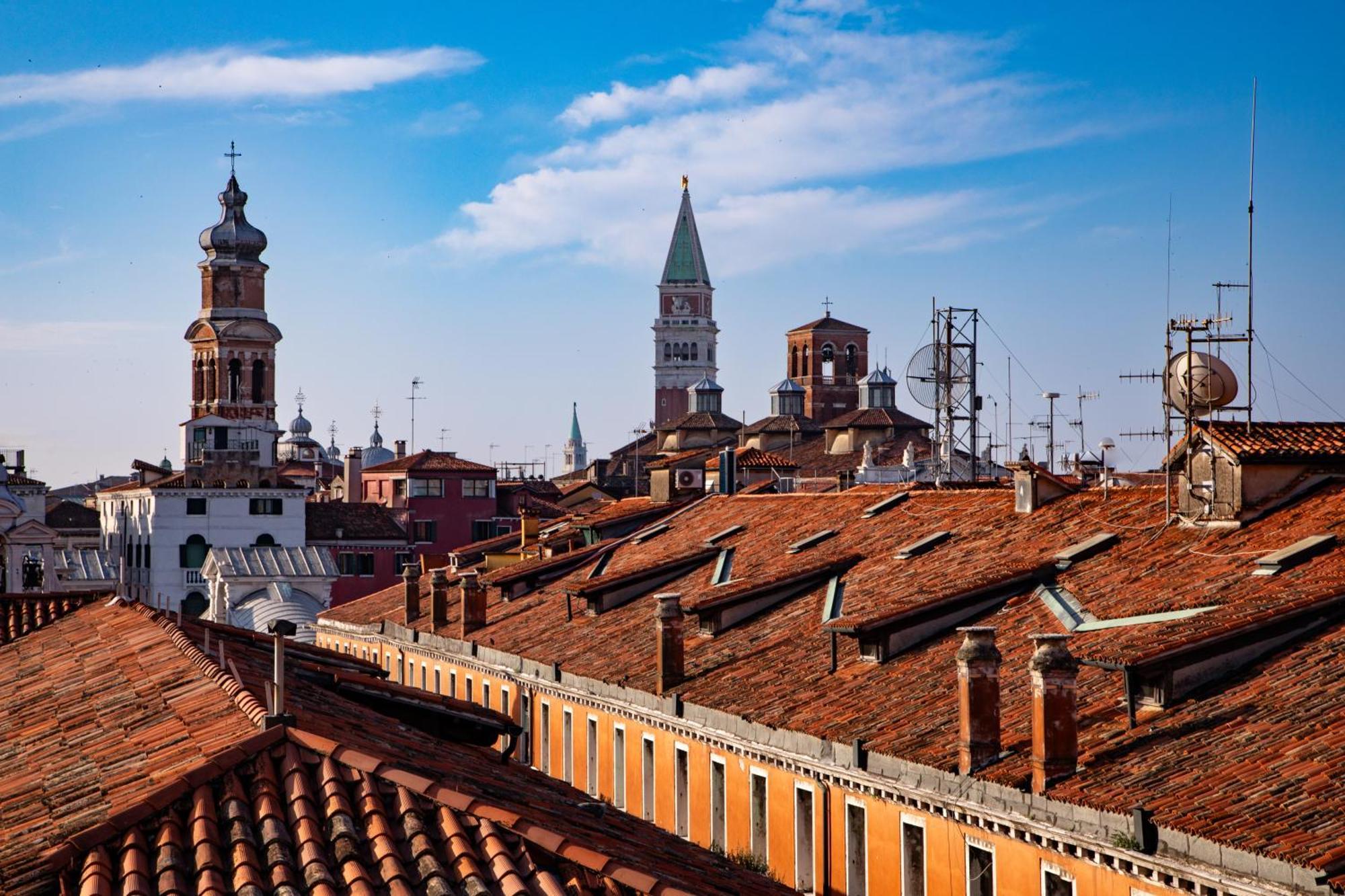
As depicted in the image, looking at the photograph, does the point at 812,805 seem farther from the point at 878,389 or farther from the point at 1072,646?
the point at 878,389

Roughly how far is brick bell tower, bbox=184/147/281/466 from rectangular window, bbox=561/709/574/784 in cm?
6257

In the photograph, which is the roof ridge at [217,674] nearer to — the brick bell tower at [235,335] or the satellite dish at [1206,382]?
the satellite dish at [1206,382]

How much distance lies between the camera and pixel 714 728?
23.5m

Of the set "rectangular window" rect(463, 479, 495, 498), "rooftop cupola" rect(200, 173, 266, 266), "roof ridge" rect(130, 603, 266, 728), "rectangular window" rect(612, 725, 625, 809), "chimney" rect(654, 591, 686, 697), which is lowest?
"rectangular window" rect(612, 725, 625, 809)

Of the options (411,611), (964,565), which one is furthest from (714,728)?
(411,611)

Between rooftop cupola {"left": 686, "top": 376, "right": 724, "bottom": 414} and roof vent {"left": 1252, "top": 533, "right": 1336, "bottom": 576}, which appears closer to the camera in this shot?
roof vent {"left": 1252, "top": 533, "right": 1336, "bottom": 576}

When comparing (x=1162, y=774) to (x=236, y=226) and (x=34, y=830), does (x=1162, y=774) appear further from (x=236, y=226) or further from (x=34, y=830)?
(x=236, y=226)

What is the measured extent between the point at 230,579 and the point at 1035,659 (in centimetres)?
6202

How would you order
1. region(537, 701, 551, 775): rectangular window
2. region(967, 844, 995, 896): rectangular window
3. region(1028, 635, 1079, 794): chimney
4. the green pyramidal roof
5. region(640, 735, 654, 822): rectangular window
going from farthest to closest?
1. the green pyramidal roof
2. region(537, 701, 551, 775): rectangular window
3. region(640, 735, 654, 822): rectangular window
4. region(967, 844, 995, 896): rectangular window
5. region(1028, 635, 1079, 794): chimney

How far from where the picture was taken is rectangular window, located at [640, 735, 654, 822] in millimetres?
26109

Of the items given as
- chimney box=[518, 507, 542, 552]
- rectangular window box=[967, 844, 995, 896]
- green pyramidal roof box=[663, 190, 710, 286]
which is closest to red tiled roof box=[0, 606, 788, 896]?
rectangular window box=[967, 844, 995, 896]

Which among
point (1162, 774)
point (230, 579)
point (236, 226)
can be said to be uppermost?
point (236, 226)

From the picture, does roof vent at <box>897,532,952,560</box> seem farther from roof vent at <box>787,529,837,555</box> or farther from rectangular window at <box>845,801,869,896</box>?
rectangular window at <box>845,801,869,896</box>

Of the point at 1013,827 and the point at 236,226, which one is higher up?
the point at 236,226
